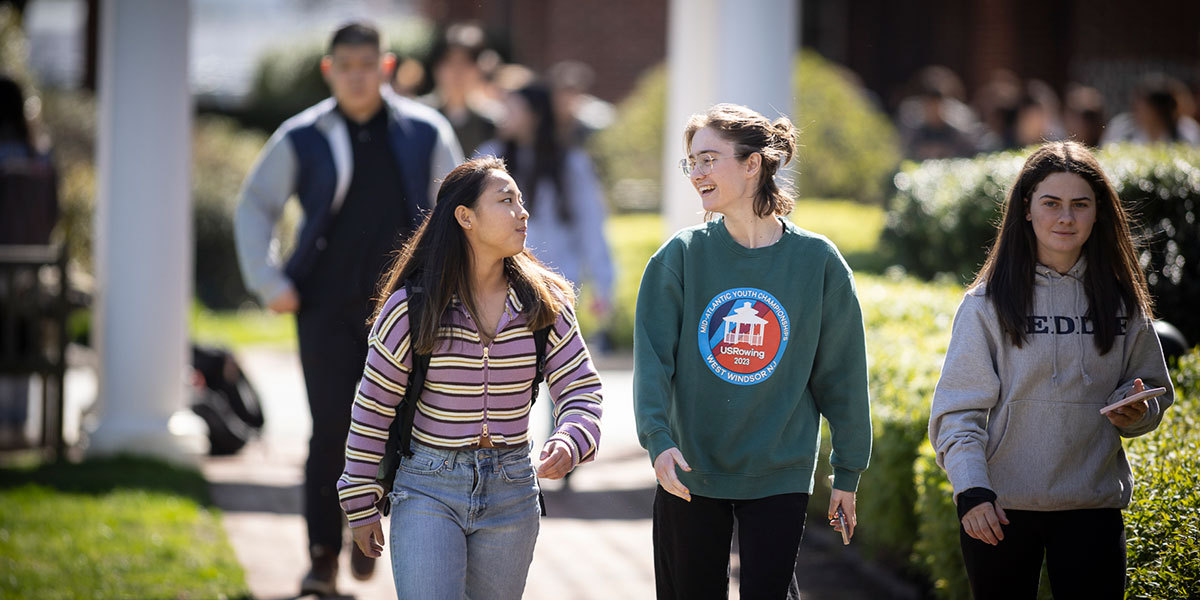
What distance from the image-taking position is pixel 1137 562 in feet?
12.1

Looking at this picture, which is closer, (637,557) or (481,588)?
(481,588)

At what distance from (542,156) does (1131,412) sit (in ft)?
15.0

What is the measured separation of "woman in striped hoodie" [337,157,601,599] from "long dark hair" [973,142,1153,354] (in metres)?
1.17

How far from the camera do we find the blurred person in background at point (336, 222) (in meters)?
5.20

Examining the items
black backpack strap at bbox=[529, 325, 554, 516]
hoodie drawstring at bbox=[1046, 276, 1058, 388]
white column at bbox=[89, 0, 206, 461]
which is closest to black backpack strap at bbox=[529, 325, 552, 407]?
black backpack strap at bbox=[529, 325, 554, 516]

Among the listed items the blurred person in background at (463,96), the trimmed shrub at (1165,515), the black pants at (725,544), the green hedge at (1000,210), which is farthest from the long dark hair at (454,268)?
the blurred person in background at (463,96)

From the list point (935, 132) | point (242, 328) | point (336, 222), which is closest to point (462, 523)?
point (336, 222)

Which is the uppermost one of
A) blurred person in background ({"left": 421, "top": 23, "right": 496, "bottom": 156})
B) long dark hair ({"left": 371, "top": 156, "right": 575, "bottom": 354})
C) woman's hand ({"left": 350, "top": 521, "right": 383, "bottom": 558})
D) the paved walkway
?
blurred person in background ({"left": 421, "top": 23, "right": 496, "bottom": 156})

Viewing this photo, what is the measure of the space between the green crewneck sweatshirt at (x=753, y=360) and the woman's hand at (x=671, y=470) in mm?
107

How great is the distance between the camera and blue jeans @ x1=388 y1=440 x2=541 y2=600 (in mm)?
3404

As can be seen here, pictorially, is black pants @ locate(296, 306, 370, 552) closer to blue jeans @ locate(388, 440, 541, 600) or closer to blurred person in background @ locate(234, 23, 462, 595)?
blurred person in background @ locate(234, 23, 462, 595)

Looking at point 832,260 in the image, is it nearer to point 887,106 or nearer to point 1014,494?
point 1014,494

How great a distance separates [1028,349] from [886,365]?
217cm

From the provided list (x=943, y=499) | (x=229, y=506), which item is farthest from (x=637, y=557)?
(x=229, y=506)
